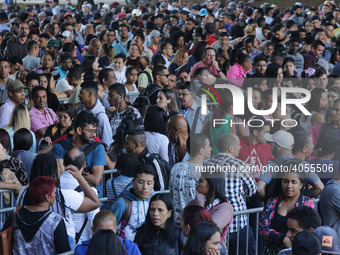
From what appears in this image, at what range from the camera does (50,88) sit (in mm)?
11586

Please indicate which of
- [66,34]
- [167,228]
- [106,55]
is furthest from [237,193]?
[66,34]

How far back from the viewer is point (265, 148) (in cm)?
834

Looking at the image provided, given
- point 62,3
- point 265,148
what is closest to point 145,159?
point 265,148

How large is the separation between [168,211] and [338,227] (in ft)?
5.60

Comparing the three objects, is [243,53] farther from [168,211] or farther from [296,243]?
[296,243]

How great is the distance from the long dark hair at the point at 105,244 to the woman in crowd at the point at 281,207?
1.73m

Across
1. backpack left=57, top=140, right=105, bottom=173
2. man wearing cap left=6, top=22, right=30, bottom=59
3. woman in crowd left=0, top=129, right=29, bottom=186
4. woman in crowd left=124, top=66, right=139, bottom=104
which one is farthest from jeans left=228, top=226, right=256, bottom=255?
man wearing cap left=6, top=22, right=30, bottom=59

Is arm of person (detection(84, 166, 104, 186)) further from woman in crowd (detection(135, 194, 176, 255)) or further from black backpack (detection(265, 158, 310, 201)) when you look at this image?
black backpack (detection(265, 158, 310, 201))

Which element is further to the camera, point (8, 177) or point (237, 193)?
point (8, 177)

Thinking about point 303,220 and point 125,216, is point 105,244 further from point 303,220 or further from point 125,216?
point 303,220

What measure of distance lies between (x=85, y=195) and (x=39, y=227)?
31.4 inches

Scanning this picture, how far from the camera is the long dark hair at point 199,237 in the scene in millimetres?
5173

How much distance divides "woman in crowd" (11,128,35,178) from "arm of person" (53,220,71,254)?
6.55 ft

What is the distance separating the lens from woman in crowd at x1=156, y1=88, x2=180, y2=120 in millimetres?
9492
